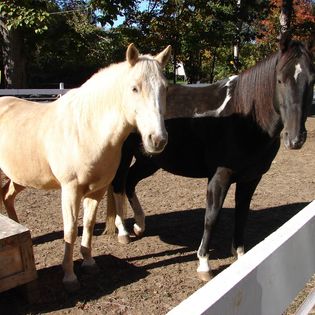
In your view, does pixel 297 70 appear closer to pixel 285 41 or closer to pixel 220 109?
pixel 285 41

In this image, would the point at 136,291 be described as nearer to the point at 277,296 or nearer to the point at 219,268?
the point at 219,268

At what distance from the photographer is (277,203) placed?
5.59m

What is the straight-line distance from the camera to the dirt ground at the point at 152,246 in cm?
306

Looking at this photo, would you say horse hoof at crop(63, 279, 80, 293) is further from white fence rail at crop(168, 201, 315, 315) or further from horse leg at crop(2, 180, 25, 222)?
white fence rail at crop(168, 201, 315, 315)

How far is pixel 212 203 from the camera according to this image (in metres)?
3.36

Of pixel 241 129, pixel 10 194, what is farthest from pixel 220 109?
pixel 10 194

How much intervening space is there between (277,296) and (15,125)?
112 inches

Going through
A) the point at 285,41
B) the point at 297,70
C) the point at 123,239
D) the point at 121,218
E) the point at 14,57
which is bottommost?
the point at 123,239

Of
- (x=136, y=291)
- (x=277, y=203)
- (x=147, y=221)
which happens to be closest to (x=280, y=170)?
(x=277, y=203)

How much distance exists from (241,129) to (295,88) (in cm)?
64

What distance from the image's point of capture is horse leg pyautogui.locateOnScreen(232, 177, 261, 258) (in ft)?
12.0

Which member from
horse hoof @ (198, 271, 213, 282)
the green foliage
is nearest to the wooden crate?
horse hoof @ (198, 271, 213, 282)

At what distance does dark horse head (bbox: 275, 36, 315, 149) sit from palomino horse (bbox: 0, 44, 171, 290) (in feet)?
2.80

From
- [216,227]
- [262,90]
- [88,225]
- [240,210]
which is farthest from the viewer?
[216,227]
